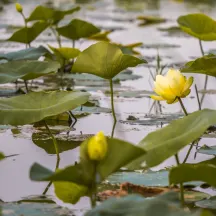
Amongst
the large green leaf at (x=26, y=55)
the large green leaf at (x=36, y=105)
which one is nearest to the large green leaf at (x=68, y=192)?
the large green leaf at (x=36, y=105)

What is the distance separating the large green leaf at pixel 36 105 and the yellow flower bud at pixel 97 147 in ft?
1.69

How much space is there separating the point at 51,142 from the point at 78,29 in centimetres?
109

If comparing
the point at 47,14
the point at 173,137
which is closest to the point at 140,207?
the point at 173,137

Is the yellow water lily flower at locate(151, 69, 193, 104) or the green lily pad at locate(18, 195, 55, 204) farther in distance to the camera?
the yellow water lily flower at locate(151, 69, 193, 104)

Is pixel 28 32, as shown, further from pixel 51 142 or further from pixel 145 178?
pixel 145 178

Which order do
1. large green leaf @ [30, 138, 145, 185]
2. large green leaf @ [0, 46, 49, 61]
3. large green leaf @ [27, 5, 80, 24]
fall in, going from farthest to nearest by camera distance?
large green leaf @ [27, 5, 80, 24] → large green leaf @ [0, 46, 49, 61] → large green leaf @ [30, 138, 145, 185]

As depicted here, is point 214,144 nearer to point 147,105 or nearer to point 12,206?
point 147,105

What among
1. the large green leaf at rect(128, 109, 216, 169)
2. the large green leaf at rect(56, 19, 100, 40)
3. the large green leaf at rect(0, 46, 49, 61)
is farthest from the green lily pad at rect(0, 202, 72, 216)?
the large green leaf at rect(56, 19, 100, 40)

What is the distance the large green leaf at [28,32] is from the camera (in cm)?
245

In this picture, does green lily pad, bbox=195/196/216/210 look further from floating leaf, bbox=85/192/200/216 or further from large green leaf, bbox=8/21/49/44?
large green leaf, bbox=8/21/49/44

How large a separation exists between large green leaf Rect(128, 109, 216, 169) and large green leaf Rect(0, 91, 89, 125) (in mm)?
301

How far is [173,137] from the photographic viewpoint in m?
1.20

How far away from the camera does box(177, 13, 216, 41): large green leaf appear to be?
7.15 ft

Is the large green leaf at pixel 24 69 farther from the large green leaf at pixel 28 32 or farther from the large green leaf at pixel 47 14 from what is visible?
the large green leaf at pixel 47 14
